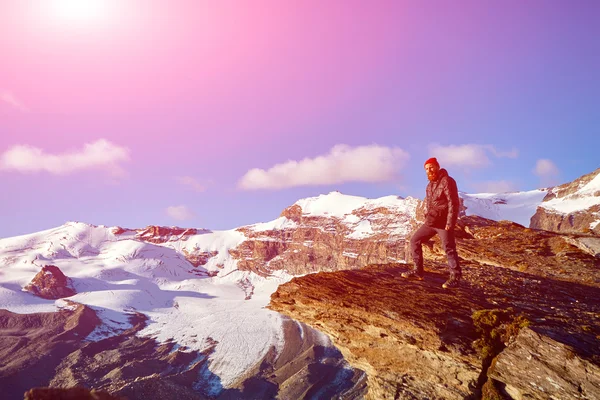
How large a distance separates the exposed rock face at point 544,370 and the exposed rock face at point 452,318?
2cm

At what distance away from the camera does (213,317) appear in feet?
545

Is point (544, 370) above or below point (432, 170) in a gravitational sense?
Answer: below

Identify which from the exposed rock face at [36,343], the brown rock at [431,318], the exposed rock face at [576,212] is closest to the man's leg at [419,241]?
the brown rock at [431,318]

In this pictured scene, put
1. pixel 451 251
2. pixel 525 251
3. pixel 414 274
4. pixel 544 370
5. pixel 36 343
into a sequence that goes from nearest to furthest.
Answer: pixel 544 370 < pixel 451 251 < pixel 414 274 < pixel 525 251 < pixel 36 343

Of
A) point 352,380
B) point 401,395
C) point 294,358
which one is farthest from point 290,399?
point 401,395

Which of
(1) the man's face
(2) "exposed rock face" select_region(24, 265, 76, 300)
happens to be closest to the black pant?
(1) the man's face

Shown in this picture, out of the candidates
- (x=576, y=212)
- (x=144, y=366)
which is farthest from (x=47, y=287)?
(x=576, y=212)

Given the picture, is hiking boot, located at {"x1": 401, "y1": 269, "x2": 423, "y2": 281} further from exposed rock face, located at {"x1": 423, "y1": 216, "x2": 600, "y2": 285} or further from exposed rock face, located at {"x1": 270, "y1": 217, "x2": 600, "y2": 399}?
exposed rock face, located at {"x1": 423, "y1": 216, "x2": 600, "y2": 285}

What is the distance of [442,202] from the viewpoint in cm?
1131

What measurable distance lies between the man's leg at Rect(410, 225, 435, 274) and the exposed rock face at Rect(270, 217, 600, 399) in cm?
65

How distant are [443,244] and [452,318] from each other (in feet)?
8.11

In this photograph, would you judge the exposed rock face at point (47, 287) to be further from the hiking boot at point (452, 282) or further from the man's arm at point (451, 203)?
the man's arm at point (451, 203)

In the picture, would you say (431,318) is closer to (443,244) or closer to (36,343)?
(443,244)

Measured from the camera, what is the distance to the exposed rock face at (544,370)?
23.5 ft
